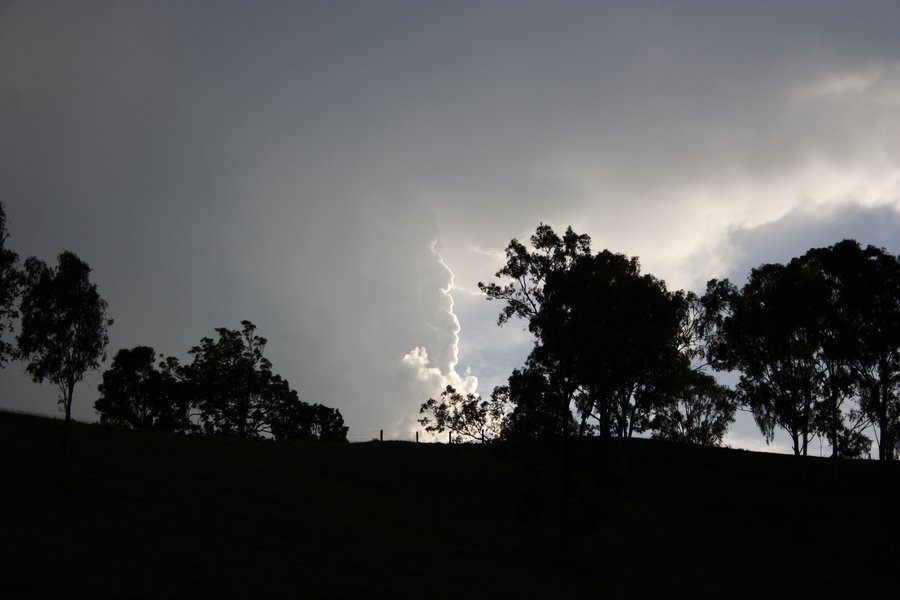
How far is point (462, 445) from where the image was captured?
7900 cm

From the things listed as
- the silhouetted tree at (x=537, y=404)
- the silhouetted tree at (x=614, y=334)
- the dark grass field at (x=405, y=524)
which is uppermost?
the silhouetted tree at (x=614, y=334)

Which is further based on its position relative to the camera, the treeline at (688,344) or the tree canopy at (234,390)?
the tree canopy at (234,390)

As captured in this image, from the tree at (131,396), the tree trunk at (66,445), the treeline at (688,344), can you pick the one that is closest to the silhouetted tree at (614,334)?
the treeline at (688,344)

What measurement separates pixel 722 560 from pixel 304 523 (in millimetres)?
24447

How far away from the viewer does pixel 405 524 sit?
40312mm

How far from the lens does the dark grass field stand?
81.4 feet

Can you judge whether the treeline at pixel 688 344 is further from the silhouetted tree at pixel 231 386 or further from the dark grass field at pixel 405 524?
the silhouetted tree at pixel 231 386

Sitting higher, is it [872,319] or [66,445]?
[872,319]

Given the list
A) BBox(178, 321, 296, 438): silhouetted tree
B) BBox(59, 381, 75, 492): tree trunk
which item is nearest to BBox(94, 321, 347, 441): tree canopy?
BBox(178, 321, 296, 438): silhouetted tree

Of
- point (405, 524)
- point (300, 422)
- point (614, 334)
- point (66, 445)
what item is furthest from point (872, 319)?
point (300, 422)

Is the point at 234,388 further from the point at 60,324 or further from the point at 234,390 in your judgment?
the point at 60,324

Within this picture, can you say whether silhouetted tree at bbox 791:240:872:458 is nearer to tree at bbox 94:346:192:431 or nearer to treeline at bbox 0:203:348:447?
treeline at bbox 0:203:348:447

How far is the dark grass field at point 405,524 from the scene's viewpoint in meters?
24.8

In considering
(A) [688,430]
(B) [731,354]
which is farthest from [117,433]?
(A) [688,430]
